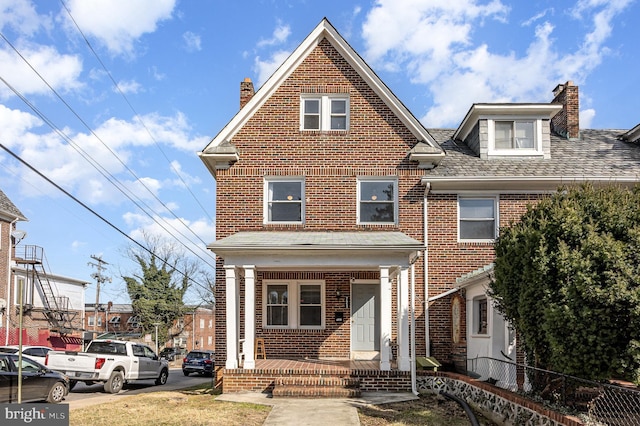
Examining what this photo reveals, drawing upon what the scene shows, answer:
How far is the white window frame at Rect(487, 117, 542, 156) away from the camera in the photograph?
18.1m

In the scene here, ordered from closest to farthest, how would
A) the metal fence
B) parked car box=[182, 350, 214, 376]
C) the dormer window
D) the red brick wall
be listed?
1. the metal fence
2. the red brick wall
3. the dormer window
4. parked car box=[182, 350, 214, 376]

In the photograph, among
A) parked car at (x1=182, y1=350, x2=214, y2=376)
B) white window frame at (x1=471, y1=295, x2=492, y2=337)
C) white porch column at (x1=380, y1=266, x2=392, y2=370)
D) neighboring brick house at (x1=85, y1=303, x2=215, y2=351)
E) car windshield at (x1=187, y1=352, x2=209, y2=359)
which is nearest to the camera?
white porch column at (x1=380, y1=266, x2=392, y2=370)

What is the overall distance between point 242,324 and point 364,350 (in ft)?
12.2

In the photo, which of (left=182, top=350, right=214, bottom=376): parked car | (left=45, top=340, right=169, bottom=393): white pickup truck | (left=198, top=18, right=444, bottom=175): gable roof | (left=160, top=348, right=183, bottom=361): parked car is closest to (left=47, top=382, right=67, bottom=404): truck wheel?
(left=45, top=340, right=169, bottom=393): white pickup truck

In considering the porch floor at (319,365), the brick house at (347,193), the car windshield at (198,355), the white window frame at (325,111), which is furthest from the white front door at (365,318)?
the car windshield at (198,355)

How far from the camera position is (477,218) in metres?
17.3

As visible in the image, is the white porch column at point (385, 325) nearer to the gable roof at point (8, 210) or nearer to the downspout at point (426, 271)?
the downspout at point (426, 271)

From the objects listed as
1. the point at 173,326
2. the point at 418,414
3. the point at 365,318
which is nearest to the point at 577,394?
the point at 418,414

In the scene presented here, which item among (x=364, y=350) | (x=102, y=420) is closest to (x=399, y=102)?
(x=364, y=350)

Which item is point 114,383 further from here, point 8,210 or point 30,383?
point 8,210

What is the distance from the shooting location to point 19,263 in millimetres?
36031

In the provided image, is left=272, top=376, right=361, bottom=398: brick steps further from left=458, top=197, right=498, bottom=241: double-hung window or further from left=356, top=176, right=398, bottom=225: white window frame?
left=458, top=197, right=498, bottom=241: double-hung window

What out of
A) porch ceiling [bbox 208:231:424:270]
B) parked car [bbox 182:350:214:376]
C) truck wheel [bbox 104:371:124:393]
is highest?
porch ceiling [bbox 208:231:424:270]

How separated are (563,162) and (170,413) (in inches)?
527
